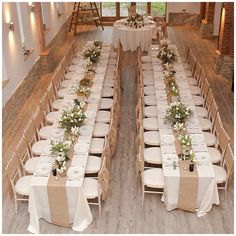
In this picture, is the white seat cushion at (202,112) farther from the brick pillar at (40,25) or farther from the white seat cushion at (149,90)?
the brick pillar at (40,25)

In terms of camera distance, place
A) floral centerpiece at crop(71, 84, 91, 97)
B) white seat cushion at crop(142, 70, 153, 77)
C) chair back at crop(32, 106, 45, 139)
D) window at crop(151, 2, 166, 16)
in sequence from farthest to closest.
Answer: window at crop(151, 2, 166, 16)
white seat cushion at crop(142, 70, 153, 77)
floral centerpiece at crop(71, 84, 91, 97)
chair back at crop(32, 106, 45, 139)

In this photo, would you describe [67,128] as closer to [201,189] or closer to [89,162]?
[89,162]

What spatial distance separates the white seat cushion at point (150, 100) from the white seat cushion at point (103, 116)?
1049mm

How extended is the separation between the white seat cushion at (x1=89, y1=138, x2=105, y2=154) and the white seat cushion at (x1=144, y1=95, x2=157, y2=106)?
1891 mm

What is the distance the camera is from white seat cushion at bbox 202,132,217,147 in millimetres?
7172

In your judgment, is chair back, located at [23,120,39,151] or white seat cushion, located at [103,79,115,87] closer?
chair back, located at [23,120,39,151]

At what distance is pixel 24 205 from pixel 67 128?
1.57 metres

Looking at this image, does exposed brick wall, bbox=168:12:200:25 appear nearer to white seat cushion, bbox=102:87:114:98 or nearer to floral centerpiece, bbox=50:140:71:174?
white seat cushion, bbox=102:87:114:98

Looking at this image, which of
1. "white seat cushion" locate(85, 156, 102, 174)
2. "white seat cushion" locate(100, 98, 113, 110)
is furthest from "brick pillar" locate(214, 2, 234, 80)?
"white seat cushion" locate(85, 156, 102, 174)

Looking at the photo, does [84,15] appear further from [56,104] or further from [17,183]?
[17,183]

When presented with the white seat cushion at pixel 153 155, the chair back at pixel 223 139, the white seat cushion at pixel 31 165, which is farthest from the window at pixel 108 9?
the white seat cushion at pixel 31 165

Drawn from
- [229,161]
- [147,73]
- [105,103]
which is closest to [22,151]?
[105,103]

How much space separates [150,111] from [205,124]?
4.11 feet

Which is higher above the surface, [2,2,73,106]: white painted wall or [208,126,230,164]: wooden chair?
[2,2,73,106]: white painted wall
